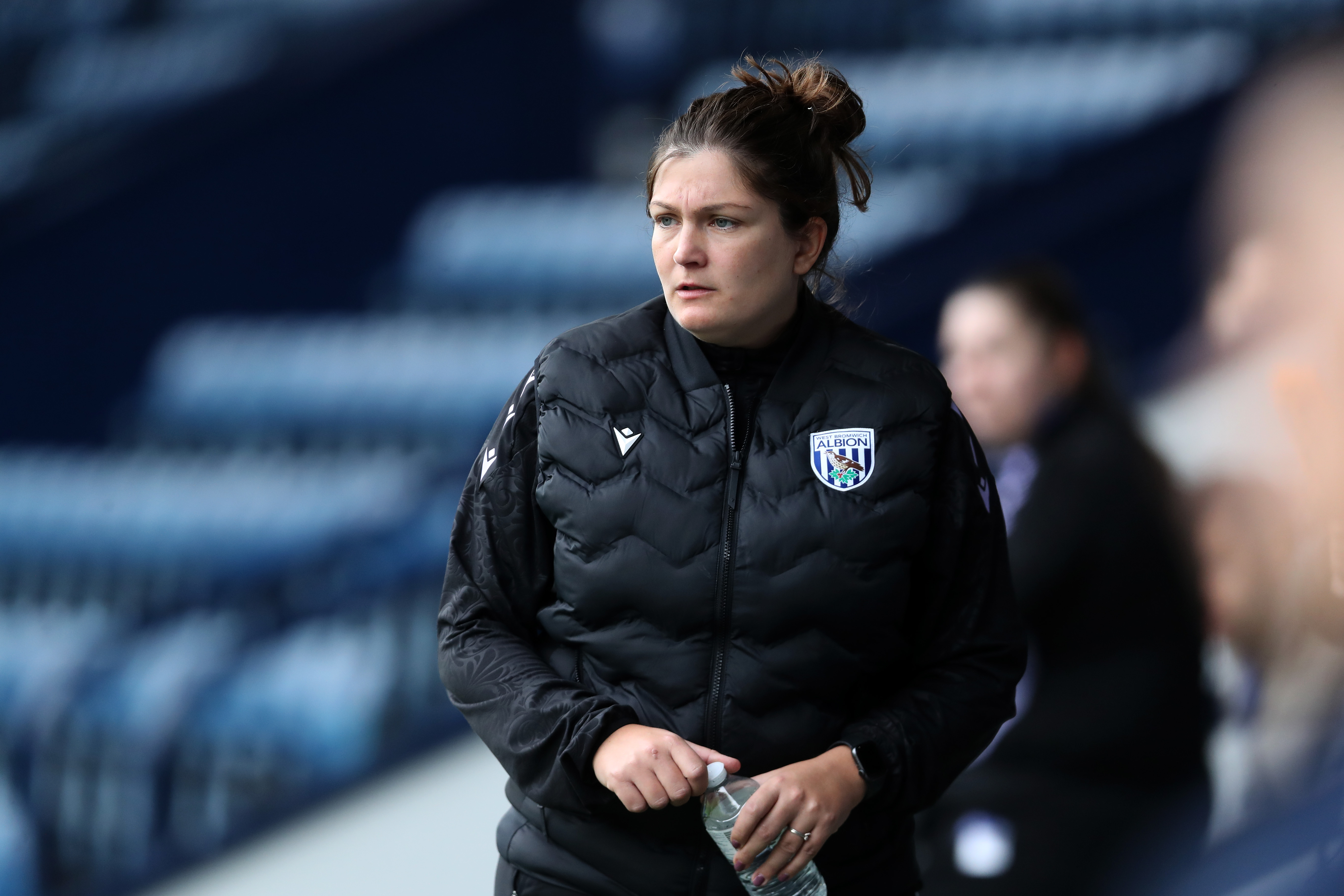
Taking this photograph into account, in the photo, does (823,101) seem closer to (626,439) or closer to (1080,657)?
(626,439)

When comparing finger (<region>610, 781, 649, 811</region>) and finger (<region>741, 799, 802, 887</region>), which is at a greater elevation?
finger (<region>610, 781, 649, 811</region>)

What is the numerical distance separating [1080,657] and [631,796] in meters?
1.63

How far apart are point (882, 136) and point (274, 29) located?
148cm

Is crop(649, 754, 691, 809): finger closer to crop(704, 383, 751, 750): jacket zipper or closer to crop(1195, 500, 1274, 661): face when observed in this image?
crop(704, 383, 751, 750): jacket zipper

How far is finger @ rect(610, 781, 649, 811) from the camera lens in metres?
1.29

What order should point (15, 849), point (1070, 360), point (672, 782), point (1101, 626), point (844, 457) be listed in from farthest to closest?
point (15, 849), point (1070, 360), point (1101, 626), point (844, 457), point (672, 782)

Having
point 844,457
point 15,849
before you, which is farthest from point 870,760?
point 15,849

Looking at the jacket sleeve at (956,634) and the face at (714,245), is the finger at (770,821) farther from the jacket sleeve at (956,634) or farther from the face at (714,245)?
the face at (714,245)

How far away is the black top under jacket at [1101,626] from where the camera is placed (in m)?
2.64

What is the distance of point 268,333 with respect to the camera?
3.24m

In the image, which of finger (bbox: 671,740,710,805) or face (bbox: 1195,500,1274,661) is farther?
face (bbox: 1195,500,1274,661)

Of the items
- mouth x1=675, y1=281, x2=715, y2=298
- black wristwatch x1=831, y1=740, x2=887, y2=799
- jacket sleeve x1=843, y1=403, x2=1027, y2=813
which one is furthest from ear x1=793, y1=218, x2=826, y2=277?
black wristwatch x1=831, y1=740, x2=887, y2=799

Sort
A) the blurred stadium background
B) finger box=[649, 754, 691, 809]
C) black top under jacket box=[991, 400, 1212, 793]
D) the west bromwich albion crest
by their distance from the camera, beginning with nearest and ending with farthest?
finger box=[649, 754, 691, 809] < the west bromwich albion crest < black top under jacket box=[991, 400, 1212, 793] < the blurred stadium background

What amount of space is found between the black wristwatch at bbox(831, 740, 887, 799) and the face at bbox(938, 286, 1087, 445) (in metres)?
1.53
